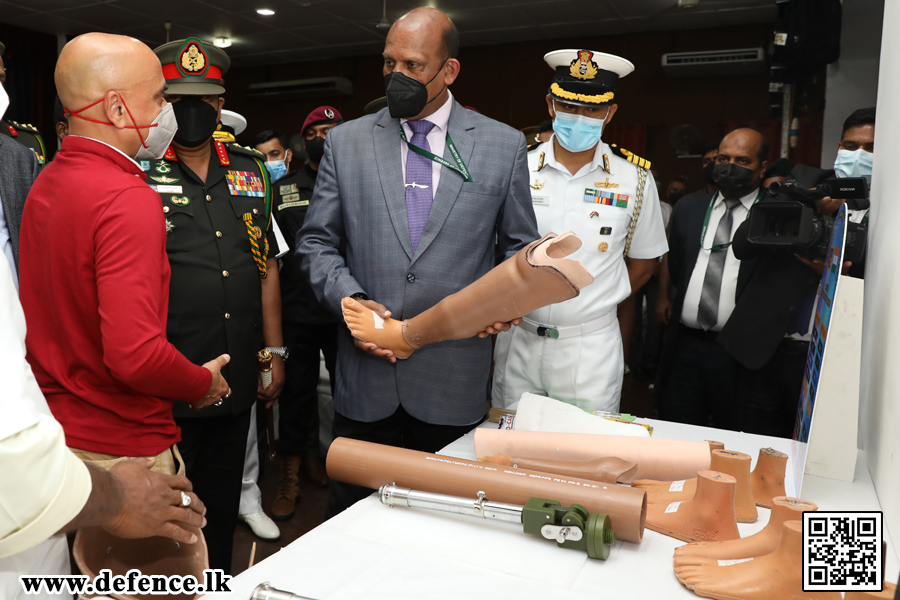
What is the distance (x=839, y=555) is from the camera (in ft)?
3.09

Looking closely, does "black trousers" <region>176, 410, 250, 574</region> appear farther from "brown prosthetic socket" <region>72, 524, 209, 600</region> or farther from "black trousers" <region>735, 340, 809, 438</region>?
"black trousers" <region>735, 340, 809, 438</region>

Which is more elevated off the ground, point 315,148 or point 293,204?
point 315,148

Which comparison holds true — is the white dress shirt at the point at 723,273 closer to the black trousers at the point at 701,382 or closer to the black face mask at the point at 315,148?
the black trousers at the point at 701,382

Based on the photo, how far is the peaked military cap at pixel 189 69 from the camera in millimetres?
1931

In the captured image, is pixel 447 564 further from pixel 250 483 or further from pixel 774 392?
pixel 250 483

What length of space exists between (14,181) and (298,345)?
170 centimetres

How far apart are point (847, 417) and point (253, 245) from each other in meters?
1.61

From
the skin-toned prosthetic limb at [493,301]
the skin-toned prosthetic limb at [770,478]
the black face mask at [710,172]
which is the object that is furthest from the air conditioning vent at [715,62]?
the skin-toned prosthetic limb at [770,478]

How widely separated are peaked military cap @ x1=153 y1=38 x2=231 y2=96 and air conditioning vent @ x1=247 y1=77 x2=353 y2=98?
6235mm

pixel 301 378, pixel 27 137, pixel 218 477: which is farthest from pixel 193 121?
pixel 301 378

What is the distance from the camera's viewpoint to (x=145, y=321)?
1253mm

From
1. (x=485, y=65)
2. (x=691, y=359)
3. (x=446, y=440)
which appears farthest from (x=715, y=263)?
(x=485, y=65)

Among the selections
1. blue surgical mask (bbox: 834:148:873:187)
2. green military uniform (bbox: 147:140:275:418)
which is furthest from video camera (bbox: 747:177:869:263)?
green military uniform (bbox: 147:140:275:418)

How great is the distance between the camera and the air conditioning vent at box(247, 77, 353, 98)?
7988 millimetres
